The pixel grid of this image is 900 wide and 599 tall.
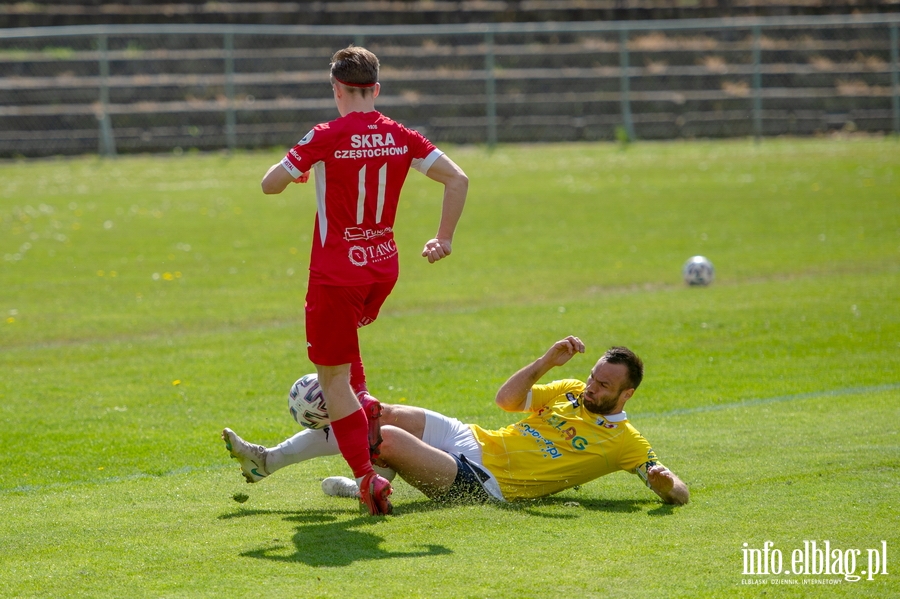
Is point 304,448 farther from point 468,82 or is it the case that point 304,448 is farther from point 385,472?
point 468,82

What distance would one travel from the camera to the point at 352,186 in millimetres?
5102

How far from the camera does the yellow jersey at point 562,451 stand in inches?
214

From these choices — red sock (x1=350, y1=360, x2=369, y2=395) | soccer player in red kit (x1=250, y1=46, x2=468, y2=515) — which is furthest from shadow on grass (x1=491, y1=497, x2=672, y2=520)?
red sock (x1=350, y1=360, x2=369, y2=395)

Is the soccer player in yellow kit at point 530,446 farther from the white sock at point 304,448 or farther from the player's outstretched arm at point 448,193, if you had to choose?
the player's outstretched arm at point 448,193

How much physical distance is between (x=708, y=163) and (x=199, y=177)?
1061cm

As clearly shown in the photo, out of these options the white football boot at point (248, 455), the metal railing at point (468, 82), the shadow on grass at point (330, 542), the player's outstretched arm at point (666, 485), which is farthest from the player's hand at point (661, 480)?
the metal railing at point (468, 82)

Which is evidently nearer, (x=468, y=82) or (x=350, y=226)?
(x=350, y=226)

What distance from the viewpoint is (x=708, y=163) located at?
22.9 meters

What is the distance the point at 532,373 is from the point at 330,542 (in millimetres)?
1401

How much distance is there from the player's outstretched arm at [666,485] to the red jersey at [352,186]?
5.39 ft

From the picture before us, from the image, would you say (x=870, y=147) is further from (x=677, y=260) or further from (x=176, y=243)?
(x=176, y=243)

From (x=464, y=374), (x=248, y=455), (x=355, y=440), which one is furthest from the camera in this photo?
(x=464, y=374)

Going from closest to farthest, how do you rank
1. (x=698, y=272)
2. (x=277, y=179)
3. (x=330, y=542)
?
(x=330, y=542)
(x=277, y=179)
(x=698, y=272)

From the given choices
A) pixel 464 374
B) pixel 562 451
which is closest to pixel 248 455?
pixel 562 451
